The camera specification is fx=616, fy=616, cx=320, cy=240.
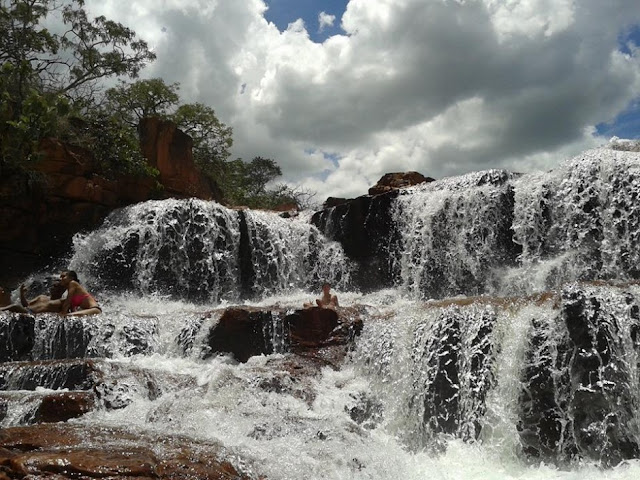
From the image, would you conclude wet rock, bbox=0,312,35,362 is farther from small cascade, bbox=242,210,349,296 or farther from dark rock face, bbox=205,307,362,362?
small cascade, bbox=242,210,349,296

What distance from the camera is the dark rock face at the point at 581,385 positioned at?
21.9 ft

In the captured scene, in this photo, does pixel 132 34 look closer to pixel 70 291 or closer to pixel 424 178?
pixel 424 178

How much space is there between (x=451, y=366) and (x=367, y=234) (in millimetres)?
8266

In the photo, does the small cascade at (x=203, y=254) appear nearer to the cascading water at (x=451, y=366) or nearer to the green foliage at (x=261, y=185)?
the cascading water at (x=451, y=366)

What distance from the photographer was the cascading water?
20.9ft

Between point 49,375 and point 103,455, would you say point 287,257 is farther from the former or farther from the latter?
point 103,455

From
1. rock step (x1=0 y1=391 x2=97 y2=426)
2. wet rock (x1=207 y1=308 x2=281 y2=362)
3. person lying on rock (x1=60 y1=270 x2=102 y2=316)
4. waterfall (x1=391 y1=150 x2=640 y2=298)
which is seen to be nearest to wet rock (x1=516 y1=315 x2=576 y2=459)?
wet rock (x1=207 y1=308 x2=281 y2=362)

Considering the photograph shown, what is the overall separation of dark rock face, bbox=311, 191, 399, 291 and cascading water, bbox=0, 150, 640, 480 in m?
1.50

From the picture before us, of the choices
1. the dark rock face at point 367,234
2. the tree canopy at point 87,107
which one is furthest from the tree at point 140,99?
the dark rock face at point 367,234

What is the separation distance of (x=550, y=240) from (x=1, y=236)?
43.2 ft

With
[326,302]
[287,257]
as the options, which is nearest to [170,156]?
[287,257]

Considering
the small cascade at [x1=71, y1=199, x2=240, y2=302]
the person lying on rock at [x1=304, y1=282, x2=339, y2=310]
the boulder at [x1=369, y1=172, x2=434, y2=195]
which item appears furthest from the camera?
the boulder at [x1=369, y1=172, x2=434, y2=195]

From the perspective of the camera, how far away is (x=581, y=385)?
700 cm

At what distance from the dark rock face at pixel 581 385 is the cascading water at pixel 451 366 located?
14mm
